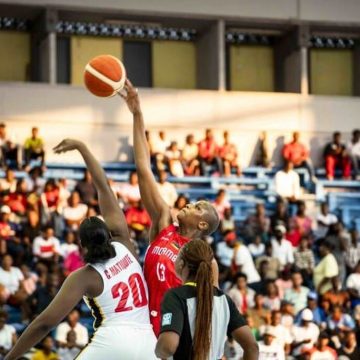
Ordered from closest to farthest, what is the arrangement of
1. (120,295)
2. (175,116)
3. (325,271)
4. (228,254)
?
(120,295) → (228,254) → (325,271) → (175,116)

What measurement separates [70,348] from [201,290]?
1100 centimetres

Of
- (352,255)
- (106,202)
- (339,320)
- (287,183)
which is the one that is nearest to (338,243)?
(352,255)

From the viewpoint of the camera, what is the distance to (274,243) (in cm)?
2172

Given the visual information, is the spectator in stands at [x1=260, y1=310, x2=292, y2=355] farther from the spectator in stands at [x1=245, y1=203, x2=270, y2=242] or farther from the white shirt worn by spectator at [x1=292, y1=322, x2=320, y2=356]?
the spectator in stands at [x1=245, y1=203, x2=270, y2=242]

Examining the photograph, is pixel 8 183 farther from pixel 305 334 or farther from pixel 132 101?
pixel 132 101

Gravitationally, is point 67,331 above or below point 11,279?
below

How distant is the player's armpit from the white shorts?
0.69 metres

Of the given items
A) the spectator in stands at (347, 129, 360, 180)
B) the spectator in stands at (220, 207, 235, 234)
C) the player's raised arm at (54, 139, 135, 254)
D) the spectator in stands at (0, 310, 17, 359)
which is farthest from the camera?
the spectator in stands at (347, 129, 360, 180)

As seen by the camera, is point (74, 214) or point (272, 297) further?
point (74, 214)

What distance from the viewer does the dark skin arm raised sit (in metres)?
7.07

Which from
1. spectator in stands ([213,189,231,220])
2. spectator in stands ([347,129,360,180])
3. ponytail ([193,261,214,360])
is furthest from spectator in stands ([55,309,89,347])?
ponytail ([193,261,214,360])

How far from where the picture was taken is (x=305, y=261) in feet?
71.1

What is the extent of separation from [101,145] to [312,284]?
19.7ft

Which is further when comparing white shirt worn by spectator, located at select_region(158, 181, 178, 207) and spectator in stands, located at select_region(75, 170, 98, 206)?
white shirt worn by spectator, located at select_region(158, 181, 178, 207)
